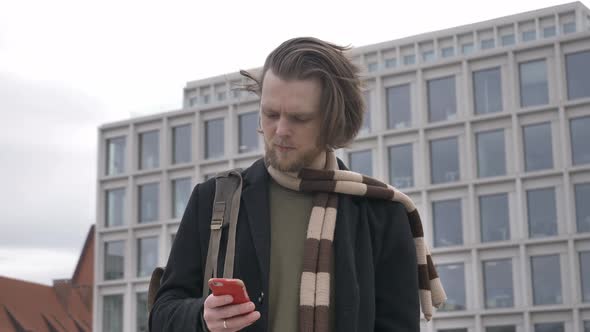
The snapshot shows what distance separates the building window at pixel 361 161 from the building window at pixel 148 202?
10387mm

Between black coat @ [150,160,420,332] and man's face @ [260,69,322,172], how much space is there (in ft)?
0.35

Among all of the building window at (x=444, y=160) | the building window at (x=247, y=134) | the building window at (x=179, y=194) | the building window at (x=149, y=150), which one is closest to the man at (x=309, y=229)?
the building window at (x=444, y=160)

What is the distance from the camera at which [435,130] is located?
44.5m

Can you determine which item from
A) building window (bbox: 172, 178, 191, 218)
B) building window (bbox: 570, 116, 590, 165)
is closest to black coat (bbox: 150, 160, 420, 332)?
building window (bbox: 570, 116, 590, 165)

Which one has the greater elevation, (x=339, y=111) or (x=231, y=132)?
(x=231, y=132)

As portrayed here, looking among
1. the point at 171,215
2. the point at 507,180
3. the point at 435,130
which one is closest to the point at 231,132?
the point at 171,215

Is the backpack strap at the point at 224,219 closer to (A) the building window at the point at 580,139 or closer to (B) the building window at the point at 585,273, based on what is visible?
(B) the building window at the point at 585,273

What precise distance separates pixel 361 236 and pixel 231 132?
46985 mm

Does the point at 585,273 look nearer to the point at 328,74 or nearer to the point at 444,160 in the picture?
the point at 444,160

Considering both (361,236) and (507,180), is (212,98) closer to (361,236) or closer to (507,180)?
(507,180)

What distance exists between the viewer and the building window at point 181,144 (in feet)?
167

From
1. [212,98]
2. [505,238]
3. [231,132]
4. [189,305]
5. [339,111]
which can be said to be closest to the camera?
[189,305]

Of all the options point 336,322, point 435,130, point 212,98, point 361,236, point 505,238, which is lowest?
point 336,322

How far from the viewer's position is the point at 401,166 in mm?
45188
